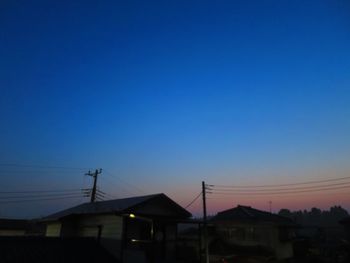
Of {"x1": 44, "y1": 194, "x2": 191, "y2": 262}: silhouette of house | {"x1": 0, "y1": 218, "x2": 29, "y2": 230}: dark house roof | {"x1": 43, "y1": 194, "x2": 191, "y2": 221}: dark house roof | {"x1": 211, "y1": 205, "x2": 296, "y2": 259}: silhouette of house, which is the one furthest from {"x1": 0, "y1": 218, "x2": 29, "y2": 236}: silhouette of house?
{"x1": 211, "y1": 205, "x2": 296, "y2": 259}: silhouette of house

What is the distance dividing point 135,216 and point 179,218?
4.84m

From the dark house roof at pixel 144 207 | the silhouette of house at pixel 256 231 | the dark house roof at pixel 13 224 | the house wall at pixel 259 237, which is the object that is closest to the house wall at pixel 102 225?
the dark house roof at pixel 144 207

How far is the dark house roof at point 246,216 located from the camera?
3496 centimetres

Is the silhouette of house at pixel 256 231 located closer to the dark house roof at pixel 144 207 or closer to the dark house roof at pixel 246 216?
the dark house roof at pixel 246 216

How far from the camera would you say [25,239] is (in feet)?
56.1

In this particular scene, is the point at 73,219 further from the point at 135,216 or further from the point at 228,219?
the point at 228,219

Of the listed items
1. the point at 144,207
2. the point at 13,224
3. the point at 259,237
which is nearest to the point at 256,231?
the point at 259,237

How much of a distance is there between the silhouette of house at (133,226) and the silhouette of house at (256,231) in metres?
13.2

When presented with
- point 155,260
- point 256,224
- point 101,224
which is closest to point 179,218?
point 155,260

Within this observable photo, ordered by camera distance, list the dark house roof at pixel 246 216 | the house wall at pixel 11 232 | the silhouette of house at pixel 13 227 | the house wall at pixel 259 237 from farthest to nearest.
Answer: the silhouette of house at pixel 13 227 < the house wall at pixel 11 232 < the dark house roof at pixel 246 216 < the house wall at pixel 259 237

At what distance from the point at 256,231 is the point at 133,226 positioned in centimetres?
1797

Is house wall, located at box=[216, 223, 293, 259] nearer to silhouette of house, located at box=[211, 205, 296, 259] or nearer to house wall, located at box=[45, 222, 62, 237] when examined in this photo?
silhouette of house, located at box=[211, 205, 296, 259]

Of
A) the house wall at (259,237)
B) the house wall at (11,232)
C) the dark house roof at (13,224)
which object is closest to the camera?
the house wall at (259,237)

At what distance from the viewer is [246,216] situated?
35.9m
